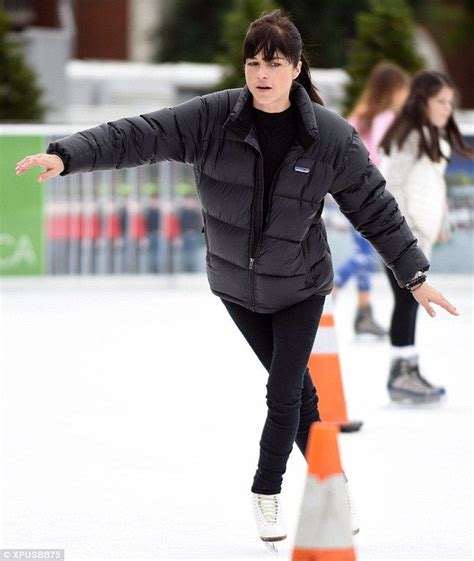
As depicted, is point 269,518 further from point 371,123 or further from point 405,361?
point 371,123

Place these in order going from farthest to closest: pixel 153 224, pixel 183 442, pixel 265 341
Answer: pixel 153 224, pixel 183 442, pixel 265 341

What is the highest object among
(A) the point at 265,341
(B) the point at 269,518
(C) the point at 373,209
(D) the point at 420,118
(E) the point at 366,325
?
(C) the point at 373,209

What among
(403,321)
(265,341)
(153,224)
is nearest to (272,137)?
(265,341)

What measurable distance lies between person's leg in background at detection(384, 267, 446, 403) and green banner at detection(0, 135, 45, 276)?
605cm

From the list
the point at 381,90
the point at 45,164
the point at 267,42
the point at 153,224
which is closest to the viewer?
the point at 45,164

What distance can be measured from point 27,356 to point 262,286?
16.9 feet

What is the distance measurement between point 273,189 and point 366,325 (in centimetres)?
590

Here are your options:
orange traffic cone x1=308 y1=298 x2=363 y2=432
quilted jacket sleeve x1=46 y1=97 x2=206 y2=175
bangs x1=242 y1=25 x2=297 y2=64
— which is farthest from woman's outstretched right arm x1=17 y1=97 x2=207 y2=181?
orange traffic cone x1=308 y1=298 x2=363 y2=432

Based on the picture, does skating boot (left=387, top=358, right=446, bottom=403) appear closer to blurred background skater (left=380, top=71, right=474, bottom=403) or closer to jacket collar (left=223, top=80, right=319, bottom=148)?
blurred background skater (left=380, top=71, right=474, bottom=403)

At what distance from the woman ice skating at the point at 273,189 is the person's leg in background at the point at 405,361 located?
2.74 m

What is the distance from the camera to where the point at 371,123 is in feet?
33.1

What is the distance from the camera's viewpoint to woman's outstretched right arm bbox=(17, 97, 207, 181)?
14.5 ft

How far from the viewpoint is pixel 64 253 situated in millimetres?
13336

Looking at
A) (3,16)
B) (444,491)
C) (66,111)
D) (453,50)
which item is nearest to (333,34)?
(453,50)
